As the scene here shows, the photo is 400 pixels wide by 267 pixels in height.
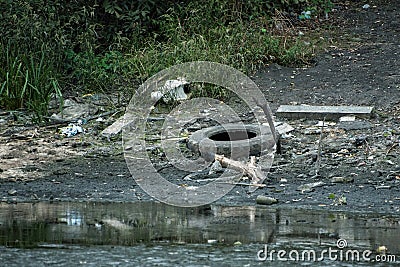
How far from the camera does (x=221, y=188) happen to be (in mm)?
→ 6559

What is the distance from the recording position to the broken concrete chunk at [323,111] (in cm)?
850

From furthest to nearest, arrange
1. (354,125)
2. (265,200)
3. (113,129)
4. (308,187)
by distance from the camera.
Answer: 1. (113,129)
2. (354,125)
3. (308,187)
4. (265,200)

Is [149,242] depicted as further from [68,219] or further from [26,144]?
[26,144]

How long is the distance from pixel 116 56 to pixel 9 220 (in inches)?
189

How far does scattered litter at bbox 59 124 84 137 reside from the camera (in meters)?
8.39

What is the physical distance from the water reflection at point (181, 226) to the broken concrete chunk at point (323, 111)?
9.03 feet

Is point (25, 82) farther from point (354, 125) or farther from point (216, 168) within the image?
point (354, 125)

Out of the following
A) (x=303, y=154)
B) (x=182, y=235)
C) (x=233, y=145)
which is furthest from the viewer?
Result: (x=303, y=154)

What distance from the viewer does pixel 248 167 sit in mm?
6805
